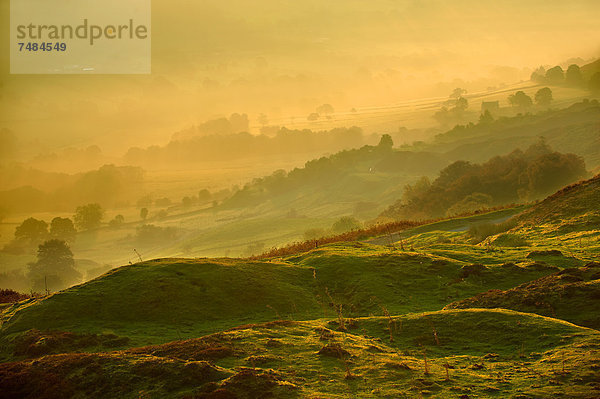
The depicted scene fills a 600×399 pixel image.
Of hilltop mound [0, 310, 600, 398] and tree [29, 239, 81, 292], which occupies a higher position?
hilltop mound [0, 310, 600, 398]

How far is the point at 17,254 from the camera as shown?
188625 millimetres

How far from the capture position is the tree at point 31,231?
7515 inches

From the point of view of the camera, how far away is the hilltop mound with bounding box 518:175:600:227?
129ft

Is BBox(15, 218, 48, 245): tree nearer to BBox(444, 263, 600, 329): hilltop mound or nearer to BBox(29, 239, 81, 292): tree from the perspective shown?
BBox(29, 239, 81, 292): tree

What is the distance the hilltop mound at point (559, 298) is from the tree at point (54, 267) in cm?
14218

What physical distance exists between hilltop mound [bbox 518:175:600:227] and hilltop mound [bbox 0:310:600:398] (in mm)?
27594

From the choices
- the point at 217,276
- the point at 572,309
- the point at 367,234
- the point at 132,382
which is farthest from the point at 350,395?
the point at 367,234

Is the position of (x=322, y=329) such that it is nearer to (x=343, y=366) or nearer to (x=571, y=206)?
(x=343, y=366)

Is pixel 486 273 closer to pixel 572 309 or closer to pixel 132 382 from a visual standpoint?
pixel 572 309

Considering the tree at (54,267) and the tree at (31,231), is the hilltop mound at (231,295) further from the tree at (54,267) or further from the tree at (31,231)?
the tree at (31,231)

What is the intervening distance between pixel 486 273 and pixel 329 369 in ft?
52.8

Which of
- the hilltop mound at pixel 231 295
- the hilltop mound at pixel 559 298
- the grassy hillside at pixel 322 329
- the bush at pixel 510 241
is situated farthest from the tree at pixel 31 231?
the hilltop mound at pixel 559 298

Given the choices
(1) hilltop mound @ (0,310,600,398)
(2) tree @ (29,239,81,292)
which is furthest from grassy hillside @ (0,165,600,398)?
(2) tree @ (29,239,81,292)

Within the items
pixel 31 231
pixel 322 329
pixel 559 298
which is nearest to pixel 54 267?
pixel 31 231
